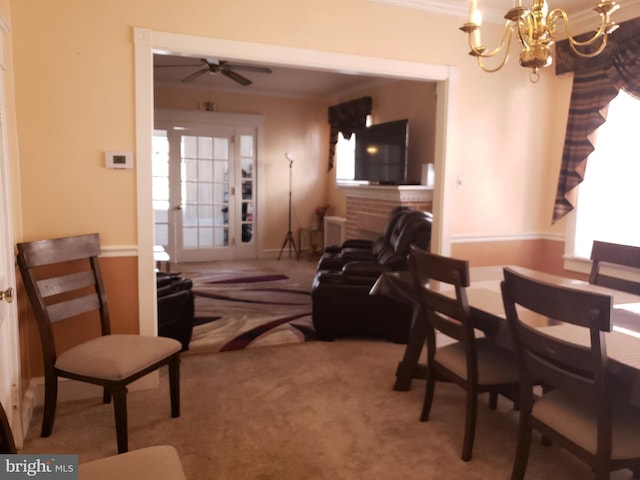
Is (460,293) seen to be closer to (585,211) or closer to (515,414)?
(515,414)

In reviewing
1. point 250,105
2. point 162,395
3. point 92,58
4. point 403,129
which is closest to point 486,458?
point 162,395

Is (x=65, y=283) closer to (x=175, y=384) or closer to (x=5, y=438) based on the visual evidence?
(x=175, y=384)

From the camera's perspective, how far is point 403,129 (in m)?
5.68

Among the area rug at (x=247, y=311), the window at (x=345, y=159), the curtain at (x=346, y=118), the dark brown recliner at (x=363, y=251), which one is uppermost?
the curtain at (x=346, y=118)

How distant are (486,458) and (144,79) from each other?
271 centimetres

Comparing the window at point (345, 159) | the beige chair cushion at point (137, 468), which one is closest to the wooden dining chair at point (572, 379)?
the beige chair cushion at point (137, 468)

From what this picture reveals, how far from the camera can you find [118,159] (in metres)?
2.80

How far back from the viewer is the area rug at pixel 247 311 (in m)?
3.85

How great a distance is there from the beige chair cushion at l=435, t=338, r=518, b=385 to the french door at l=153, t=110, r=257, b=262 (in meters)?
5.45

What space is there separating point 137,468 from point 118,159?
6.26ft

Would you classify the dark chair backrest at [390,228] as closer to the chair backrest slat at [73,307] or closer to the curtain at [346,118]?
the curtain at [346,118]

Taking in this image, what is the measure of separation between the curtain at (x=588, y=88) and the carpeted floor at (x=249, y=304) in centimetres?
240

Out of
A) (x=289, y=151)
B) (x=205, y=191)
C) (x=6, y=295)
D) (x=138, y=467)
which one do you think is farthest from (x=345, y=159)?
(x=138, y=467)

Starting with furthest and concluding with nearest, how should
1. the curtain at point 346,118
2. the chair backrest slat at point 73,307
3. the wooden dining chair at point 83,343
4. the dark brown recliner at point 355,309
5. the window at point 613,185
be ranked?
the curtain at point 346,118
the dark brown recliner at point 355,309
the window at point 613,185
the chair backrest slat at point 73,307
the wooden dining chair at point 83,343
